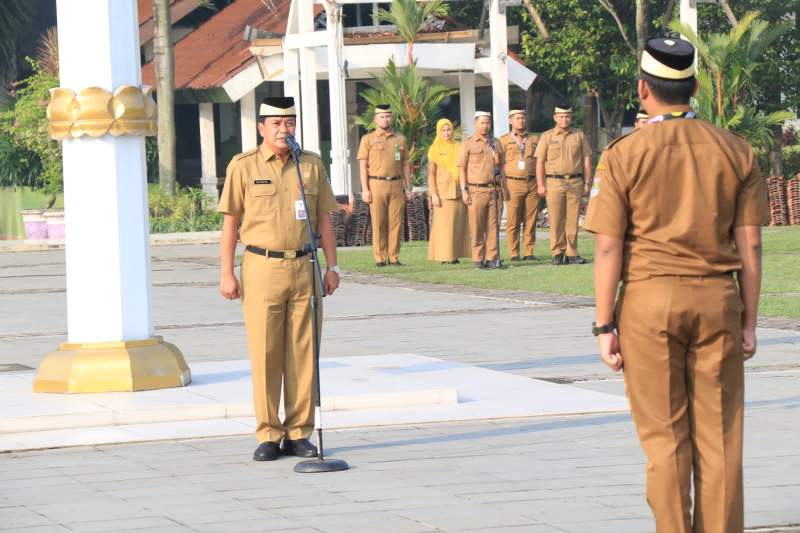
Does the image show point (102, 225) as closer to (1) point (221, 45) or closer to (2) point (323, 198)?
(2) point (323, 198)

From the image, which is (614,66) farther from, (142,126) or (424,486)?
(424,486)

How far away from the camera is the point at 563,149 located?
2206 cm

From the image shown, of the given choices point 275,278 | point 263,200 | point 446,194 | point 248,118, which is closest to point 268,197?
point 263,200

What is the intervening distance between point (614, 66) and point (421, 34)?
14.8 feet

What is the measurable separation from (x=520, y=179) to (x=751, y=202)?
56.5 ft

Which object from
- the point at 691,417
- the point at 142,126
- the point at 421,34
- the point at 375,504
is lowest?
the point at 375,504

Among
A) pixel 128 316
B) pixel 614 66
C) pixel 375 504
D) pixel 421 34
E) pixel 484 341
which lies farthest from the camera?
pixel 614 66

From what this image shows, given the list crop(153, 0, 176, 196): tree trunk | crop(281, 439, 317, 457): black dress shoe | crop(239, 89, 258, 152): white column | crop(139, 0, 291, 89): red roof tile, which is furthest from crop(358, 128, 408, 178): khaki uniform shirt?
crop(281, 439, 317, 457): black dress shoe

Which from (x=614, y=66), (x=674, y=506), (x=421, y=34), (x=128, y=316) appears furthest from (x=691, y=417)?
(x=614, y=66)

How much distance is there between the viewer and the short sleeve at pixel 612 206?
606 cm

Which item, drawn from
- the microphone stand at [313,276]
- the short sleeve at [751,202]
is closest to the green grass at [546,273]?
the microphone stand at [313,276]

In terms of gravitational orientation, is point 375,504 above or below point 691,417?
below

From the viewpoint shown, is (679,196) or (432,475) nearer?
(679,196)

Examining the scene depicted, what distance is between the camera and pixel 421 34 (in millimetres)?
33281
